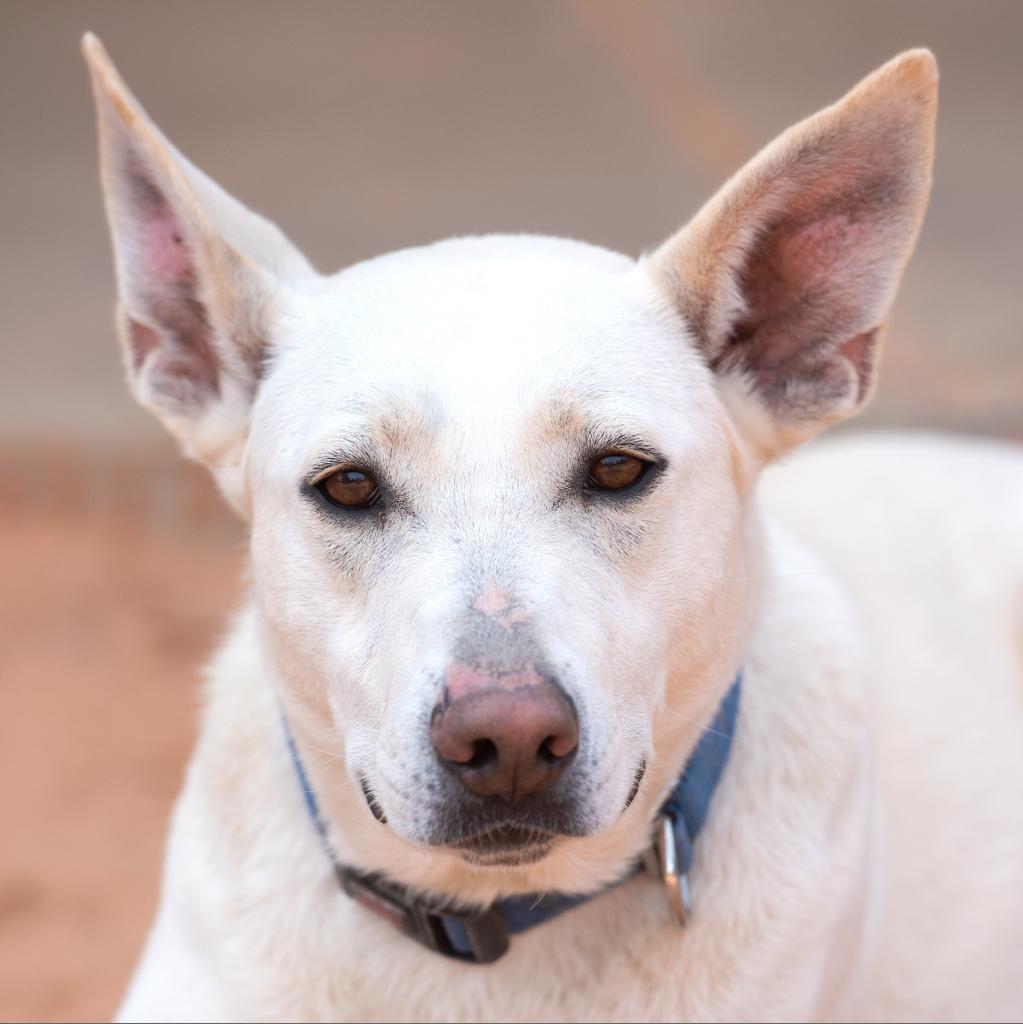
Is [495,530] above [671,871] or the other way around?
above

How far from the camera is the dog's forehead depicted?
2.21m

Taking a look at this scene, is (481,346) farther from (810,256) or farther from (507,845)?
(507,845)

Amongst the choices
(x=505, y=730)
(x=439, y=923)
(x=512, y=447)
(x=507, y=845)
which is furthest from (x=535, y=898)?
(x=512, y=447)

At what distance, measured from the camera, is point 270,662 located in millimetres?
2527

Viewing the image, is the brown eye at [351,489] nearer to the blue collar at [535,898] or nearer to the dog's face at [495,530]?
the dog's face at [495,530]

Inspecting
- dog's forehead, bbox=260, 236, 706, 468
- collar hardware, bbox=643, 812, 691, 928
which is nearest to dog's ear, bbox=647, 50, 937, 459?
dog's forehead, bbox=260, 236, 706, 468

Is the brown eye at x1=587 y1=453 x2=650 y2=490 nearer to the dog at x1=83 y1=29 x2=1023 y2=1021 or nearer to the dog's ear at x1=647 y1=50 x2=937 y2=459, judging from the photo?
the dog at x1=83 y1=29 x2=1023 y2=1021

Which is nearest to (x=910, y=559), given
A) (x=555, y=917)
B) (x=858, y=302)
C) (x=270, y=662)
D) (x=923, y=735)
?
(x=923, y=735)

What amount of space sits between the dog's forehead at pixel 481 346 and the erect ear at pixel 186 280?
10 centimetres

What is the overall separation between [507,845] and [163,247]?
1.22 m

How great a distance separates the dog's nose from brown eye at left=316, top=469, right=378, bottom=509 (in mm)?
393

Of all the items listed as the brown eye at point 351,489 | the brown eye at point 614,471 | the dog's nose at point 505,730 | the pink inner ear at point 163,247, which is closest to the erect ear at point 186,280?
the pink inner ear at point 163,247

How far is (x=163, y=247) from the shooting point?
2.61 meters

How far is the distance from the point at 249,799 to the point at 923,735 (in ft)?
4.87
